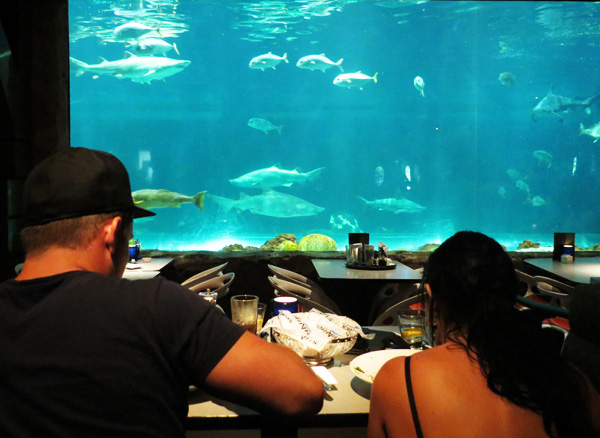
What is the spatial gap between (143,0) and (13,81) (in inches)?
477

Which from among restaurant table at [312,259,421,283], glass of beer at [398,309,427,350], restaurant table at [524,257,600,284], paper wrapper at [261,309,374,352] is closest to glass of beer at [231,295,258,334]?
paper wrapper at [261,309,374,352]

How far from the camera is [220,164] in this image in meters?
43.8

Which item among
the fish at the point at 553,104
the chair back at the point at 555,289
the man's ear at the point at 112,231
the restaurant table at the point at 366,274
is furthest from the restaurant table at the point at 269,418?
the fish at the point at 553,104

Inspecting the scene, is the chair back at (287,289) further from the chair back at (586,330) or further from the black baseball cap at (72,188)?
the black baseball cap at (72,188)

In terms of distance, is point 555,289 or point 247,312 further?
point 555,289

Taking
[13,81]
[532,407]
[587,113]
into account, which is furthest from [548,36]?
[532,407]

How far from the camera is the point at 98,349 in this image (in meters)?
0.85

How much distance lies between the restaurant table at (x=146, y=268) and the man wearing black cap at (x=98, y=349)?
2959 millimetres

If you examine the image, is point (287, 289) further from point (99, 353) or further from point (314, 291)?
point (99, 353)

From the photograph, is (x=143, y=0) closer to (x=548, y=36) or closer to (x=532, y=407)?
(x=532, y=407)

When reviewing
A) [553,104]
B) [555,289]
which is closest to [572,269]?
[555,289]

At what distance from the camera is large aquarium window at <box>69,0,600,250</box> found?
28344 millimetres

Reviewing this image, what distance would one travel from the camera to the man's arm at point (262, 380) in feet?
2.91

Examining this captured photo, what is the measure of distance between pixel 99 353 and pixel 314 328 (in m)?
0.90
